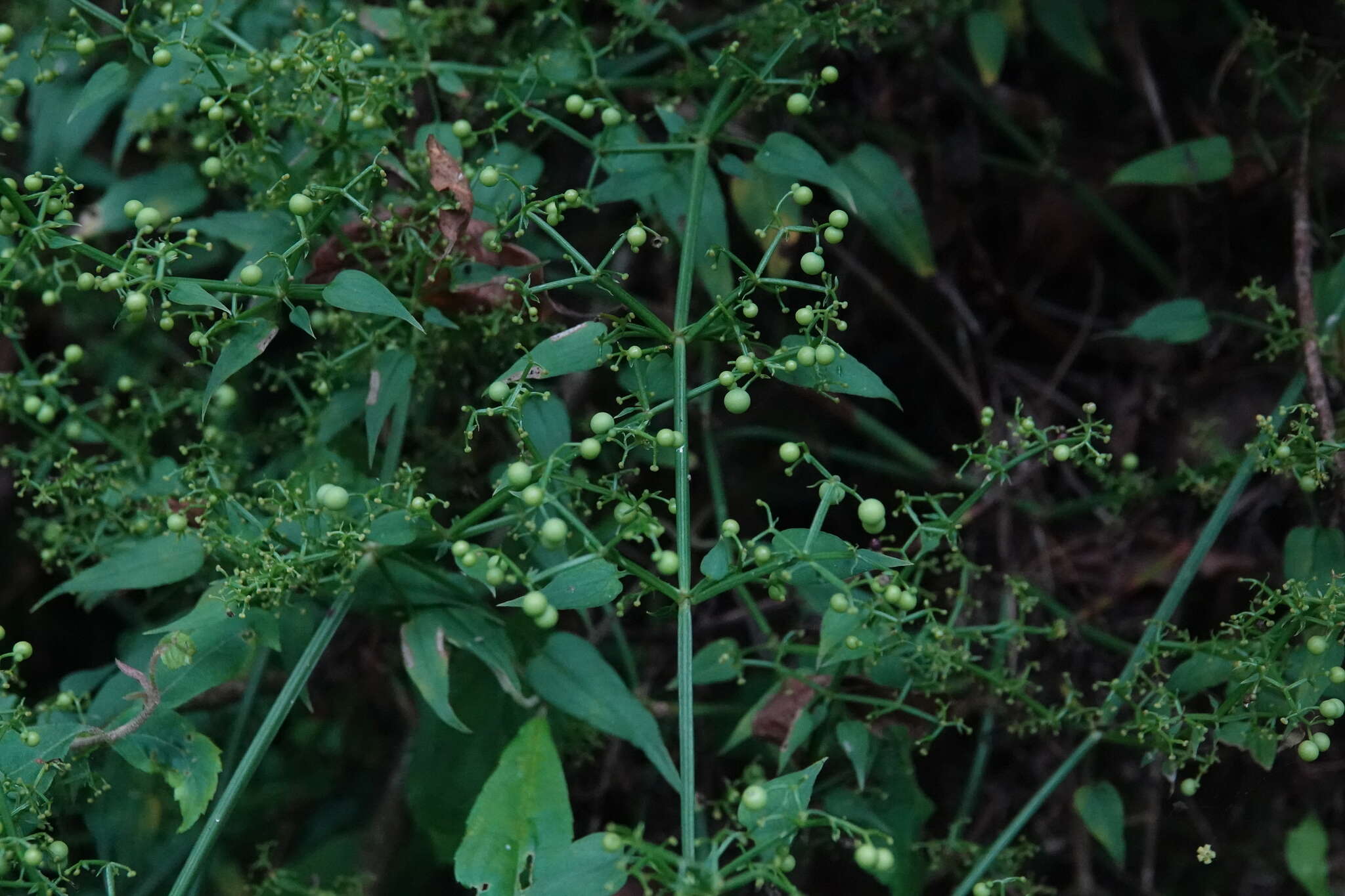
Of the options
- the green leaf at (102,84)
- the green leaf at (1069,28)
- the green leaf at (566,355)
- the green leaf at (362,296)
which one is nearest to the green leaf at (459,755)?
the green leaf at (566,355)

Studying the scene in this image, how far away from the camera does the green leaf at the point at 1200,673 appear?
1956mm

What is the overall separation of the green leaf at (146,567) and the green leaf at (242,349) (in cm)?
38

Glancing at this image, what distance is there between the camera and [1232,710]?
1921 mm

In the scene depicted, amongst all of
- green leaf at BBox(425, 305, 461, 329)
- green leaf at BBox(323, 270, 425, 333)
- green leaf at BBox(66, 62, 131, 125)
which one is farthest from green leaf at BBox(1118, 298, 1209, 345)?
green leaf at BBox(66, 62, 131, 125)

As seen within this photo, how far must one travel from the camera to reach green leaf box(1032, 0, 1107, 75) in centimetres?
278

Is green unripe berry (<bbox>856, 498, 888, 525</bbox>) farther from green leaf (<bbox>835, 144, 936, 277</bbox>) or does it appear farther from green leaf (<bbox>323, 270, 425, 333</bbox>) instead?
green leaf (<bbox>835, 144, 936, 277</bbox>)

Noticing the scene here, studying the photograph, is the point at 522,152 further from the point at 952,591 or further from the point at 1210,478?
the point at 1210,478

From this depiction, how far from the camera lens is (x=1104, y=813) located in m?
2.10

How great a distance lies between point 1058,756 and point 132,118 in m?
2.72

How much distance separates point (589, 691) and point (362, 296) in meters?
0.83

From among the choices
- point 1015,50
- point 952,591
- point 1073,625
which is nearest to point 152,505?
point 952,591

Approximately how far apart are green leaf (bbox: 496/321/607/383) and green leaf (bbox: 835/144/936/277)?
929 mm

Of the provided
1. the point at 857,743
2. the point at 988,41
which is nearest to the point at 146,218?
the point at 857,743

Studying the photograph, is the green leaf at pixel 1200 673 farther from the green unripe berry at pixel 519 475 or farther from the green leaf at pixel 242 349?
the green leaf at pixel 242 349
